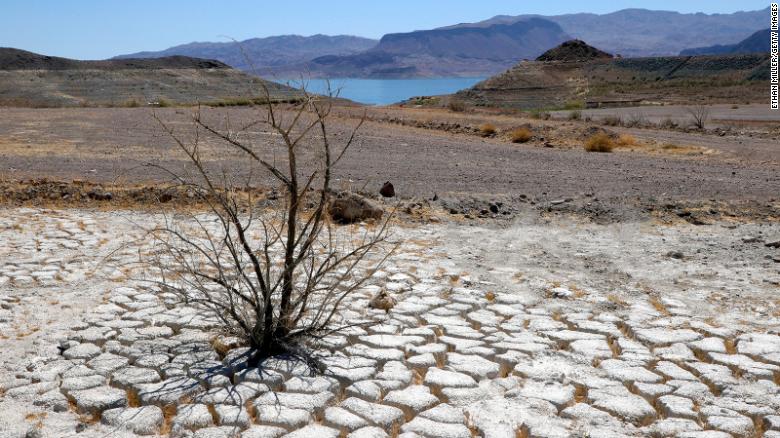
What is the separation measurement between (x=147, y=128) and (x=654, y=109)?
2551cm

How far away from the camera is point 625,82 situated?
5722 cm

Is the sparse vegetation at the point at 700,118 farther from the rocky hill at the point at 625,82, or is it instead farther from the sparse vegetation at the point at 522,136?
the rocky hill at the point at 625,82

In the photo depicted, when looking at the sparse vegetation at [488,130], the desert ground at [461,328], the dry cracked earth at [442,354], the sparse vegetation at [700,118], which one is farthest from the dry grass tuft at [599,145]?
the dry cracked earth at [442,354]

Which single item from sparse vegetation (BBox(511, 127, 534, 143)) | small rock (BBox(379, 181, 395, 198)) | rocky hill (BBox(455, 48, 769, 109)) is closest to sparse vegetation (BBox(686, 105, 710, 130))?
sparse vegetation (BBox(511, 127, 534, 143))

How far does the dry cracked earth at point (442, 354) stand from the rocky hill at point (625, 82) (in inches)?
1316

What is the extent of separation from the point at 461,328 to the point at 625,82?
5491 centimetres

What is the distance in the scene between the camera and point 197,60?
68875 millimetres

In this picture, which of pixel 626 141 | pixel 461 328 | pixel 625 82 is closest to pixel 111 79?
pixel 625 82

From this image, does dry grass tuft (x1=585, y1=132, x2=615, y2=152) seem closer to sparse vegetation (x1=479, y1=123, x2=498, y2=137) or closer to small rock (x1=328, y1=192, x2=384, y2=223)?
sparse vegetation (x1=479, y1=123, x2=498, y2=137)

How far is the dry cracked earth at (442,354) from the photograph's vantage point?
4.41 metres

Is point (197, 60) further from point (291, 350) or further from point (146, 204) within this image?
point (291, 350)

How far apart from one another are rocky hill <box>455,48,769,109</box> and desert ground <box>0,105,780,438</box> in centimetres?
3107

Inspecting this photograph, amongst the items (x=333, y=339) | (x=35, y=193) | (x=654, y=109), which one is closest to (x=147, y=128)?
(x=35, y=193)

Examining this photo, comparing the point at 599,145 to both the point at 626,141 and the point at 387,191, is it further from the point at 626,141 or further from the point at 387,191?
the point at 387,191
